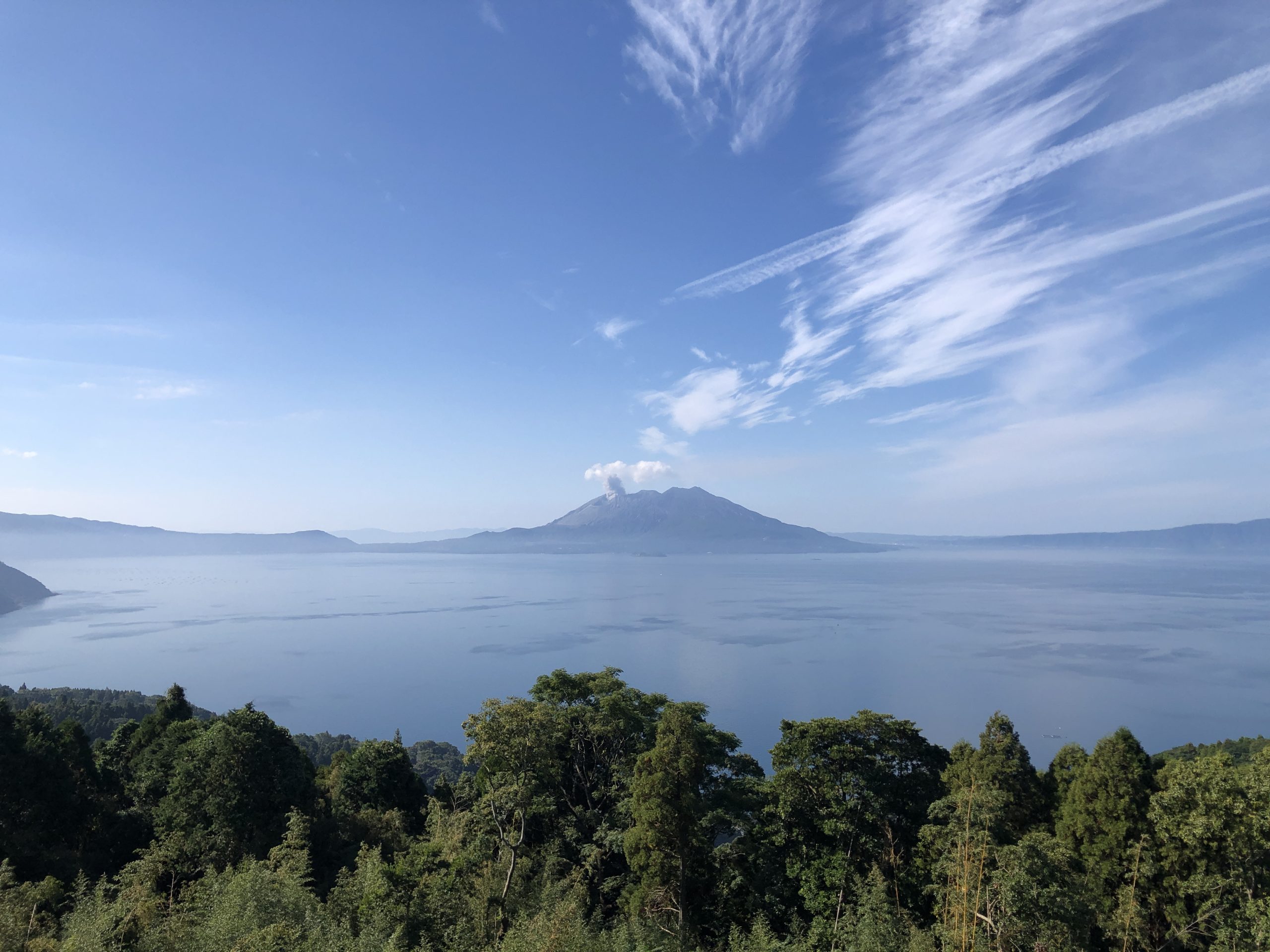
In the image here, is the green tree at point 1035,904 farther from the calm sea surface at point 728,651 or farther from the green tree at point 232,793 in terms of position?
the calm sea surface at point 728,651

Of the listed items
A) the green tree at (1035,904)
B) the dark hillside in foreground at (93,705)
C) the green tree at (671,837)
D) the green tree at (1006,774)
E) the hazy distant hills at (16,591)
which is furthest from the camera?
the hazy distant hills at (16,591)

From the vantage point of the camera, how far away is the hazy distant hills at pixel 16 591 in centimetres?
10675

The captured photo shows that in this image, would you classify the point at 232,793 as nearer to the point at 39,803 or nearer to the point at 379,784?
the point at 39,803

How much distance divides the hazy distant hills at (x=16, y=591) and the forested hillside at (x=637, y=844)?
13063 centimetres

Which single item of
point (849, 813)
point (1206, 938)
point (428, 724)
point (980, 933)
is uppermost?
point (980, 933)

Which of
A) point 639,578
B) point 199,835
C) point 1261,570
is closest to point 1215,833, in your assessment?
point 199,835

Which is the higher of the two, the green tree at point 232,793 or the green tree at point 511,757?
the green tree at point 511,757

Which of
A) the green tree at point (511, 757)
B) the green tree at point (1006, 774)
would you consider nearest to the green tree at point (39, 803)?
the green tree at point (511, 757)

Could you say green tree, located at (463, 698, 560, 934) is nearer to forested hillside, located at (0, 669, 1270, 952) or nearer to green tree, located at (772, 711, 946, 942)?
forested hillside, located at (0, 669, 1270, 952)

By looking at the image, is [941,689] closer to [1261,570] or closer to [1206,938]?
[1206,938]

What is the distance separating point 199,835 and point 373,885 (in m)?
6.88

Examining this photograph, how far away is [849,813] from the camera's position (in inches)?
426

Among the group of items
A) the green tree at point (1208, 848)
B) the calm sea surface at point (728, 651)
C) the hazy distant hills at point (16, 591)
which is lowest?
the calm sea surface at point (728, 651)

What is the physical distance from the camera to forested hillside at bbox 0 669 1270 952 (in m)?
6.95
